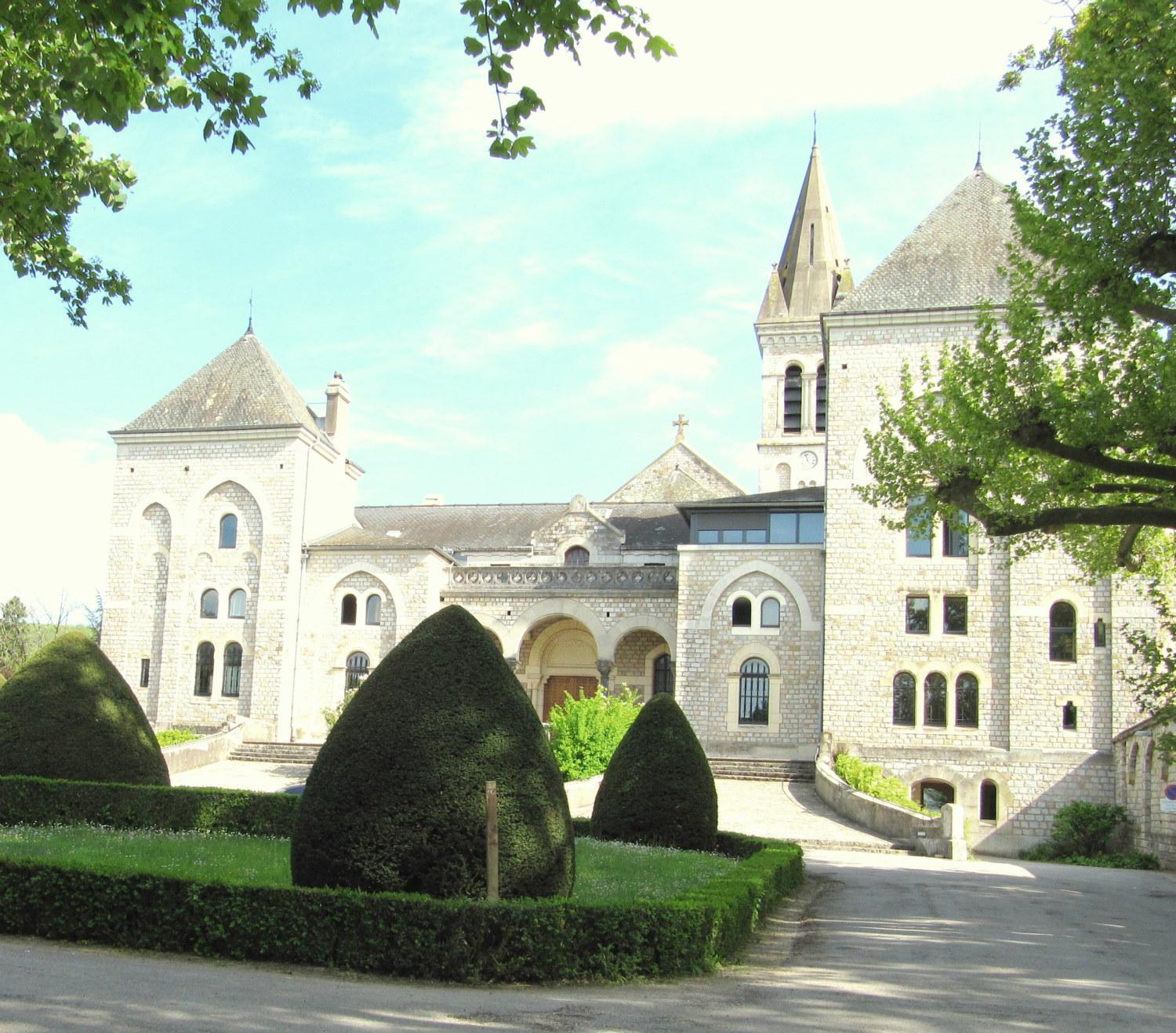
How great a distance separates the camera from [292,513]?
39562 millimetres

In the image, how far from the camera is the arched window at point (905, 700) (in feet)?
107

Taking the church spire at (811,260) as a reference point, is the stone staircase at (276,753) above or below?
below

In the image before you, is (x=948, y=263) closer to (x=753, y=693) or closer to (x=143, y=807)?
(x=753, y=693)

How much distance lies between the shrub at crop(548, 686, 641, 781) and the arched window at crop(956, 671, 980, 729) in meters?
9.30

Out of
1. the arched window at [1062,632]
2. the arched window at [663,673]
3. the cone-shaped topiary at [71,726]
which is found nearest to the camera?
the cone-shaped topiary at [71,726]

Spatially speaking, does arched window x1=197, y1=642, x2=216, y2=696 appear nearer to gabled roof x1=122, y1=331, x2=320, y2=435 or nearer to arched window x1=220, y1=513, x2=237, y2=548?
arched window x1=220, y1=513, x2=237, y2=548

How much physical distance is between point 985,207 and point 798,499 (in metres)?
10.6

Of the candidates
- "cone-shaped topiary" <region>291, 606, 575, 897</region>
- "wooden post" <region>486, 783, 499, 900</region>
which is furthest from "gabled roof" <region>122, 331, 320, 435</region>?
"wooden post" <region>486, 783, 499, 900</region>

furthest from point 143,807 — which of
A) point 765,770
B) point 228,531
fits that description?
point 228,531

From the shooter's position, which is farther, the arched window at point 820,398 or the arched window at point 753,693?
the arched window at point 820,398

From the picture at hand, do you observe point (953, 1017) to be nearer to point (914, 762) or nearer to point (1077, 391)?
point (1077, 391)

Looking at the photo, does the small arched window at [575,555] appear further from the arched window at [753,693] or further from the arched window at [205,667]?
the arched window at [205,667]

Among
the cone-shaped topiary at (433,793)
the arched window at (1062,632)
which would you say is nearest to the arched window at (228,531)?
the arched window at (1062,632)

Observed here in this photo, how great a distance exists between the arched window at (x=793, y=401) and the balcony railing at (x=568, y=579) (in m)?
17.3
